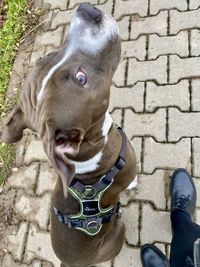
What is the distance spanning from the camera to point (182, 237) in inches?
155

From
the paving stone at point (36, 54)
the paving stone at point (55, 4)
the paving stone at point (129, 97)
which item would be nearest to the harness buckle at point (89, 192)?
the paving stone at point (129, 97)

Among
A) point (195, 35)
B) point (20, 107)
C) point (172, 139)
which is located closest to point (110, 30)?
point (20, 107)

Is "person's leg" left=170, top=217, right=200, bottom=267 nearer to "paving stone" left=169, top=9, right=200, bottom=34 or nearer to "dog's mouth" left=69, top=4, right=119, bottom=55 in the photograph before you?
"dog's mouth" left=69, top=4, right=119, bottom=55

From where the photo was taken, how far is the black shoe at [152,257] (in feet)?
13.5

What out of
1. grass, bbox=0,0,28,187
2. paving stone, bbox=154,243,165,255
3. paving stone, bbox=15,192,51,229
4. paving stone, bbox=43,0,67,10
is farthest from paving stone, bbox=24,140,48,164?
paving stone, bbox=43,0,67,10

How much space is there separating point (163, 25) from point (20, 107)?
245 cm

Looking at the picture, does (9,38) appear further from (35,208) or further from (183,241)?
(183,241)

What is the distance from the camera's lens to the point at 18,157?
16.6ft

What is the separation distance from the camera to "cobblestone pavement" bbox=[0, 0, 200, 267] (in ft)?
14.5

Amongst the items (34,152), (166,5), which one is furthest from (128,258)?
(166,5)

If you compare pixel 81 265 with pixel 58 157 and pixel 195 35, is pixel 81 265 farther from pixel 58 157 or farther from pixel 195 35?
pixel 195 35

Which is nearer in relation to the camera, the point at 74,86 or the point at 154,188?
the point at 74,86

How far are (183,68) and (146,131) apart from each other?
77 cm

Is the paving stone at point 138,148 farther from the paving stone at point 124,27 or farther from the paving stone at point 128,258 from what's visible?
the paving stone at point 124,27
